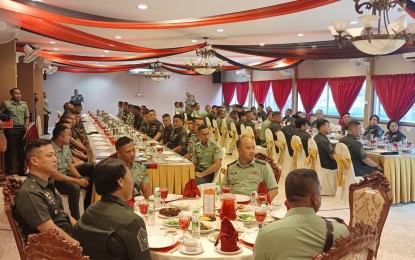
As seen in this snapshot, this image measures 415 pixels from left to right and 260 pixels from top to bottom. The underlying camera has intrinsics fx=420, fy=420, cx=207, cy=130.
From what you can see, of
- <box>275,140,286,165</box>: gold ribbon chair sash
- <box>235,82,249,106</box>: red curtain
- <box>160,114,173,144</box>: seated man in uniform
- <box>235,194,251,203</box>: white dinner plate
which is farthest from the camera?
<box>235,82,249,106</box>: red curtain

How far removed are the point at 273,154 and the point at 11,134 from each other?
488 centimetres

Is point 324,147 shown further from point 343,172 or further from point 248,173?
point 248,173

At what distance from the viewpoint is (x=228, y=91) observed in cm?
1945

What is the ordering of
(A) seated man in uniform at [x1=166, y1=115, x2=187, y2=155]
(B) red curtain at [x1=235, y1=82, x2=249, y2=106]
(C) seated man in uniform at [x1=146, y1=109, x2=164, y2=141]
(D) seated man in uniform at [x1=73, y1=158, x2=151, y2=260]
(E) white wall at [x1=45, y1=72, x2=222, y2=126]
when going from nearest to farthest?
(D) seated man in uniform at [x1=73, y1=158, x2=151, y2=260], (A) seated man in uniform at [x1=166, y1=115, x2=187, y2=155], (C) seated man in uniform at [x1=146, y1=109, x2=164, y2=141], (B) red curtain at [x1=235, y1=82, x2=249, y2=106], (E) white wall at [x1=45, y1=72, x2=222, y2=126]

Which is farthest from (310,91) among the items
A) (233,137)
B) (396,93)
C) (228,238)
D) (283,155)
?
(228,238)

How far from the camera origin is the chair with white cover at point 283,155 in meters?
7.52

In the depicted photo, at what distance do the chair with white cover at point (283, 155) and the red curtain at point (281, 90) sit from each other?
6.46 metres

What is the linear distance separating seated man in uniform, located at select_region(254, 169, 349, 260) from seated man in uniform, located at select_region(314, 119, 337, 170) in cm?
458

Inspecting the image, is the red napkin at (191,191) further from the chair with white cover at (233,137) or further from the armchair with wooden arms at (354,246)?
the chair with white cover at (233,137)

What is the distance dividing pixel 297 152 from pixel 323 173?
64 cm

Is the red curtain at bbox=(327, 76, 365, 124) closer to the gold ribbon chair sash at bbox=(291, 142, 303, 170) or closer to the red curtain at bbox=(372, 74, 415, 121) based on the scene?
the red curtain at bbox=(372, 74, 415, 121)

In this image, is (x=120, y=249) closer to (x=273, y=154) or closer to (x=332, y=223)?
(x=332, y=223)

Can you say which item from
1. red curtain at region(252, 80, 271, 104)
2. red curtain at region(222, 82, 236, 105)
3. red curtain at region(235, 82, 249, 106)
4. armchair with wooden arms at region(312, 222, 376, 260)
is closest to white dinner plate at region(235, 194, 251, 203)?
armchair with wooden arms at region(312, 222, 376, 260)

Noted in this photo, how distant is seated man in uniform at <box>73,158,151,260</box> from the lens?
2.02 metres
